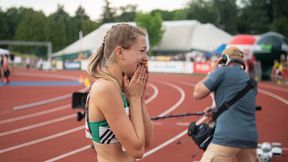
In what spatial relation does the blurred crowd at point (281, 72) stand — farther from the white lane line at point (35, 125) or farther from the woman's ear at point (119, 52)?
the woman's ear at point (119, 52)

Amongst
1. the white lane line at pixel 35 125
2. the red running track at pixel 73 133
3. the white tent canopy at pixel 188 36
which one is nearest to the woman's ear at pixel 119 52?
the white tent canopy at pixel 188 36

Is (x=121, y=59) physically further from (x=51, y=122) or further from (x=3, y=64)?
(x=3, y=64)

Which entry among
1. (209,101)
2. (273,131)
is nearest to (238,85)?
(273,131)

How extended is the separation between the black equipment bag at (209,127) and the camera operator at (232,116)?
28mm

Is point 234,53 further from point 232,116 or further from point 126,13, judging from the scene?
point 126,13

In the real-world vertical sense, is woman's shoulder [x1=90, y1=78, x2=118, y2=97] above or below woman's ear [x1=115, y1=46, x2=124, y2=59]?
below

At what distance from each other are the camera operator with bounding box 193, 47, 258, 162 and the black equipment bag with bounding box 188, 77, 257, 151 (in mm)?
28

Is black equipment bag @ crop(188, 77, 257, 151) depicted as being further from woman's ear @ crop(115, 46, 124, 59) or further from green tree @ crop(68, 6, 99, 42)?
woman's ear @ crop(115, 46, 124, 59)

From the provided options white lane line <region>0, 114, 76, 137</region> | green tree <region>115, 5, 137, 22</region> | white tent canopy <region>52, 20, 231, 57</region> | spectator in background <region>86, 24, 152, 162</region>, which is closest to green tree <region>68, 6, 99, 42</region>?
white tent canopy <region>52, 20, 231, 57</region>

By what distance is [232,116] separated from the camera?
11.3 feet

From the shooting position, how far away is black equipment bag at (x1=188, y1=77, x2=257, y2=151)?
3467 mm

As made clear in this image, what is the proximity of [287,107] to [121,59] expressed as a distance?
3502mm

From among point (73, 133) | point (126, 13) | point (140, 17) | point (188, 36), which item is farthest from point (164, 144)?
point (126, 13)

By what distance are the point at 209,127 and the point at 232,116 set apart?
15.3 inches
